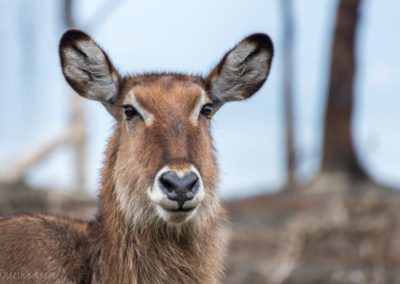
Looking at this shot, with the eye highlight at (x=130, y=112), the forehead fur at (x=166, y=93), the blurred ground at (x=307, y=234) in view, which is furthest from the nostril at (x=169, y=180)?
the blurred ground at (x=307, y=234)

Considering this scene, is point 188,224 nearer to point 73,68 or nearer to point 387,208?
point 73,68

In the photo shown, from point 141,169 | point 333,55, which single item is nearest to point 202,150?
point 141,169

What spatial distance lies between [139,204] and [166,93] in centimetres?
96

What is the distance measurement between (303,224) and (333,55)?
5674mm

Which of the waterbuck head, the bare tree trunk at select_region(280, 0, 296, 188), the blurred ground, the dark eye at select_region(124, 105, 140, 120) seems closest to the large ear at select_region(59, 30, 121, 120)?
the waterbuck head

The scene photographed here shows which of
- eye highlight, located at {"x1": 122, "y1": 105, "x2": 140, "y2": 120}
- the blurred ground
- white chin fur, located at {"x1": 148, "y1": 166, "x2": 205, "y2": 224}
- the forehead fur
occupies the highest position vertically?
the forehead fur

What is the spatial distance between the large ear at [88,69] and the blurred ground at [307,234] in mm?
4307

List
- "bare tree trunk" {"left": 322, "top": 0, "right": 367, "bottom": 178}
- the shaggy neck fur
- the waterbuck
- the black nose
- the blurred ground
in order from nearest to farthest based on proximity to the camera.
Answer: the black nose
the waterbuck
the shaggy neck fur
the blurred ground
"bare tree trunk" {"left": 322, "top": 0, "right": 367, "bottom": 178}

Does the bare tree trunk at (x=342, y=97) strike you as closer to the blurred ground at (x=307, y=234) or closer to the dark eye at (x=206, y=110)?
the blurred ground at (x=307, y=234)

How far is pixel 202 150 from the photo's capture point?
5.17m

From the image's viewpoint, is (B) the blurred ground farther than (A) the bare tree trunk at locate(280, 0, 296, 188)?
No

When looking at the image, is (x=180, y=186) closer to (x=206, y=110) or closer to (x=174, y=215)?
(x=174, y=215)

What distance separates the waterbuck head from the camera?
4.65m

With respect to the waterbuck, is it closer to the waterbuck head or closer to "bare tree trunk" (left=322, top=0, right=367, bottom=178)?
the waterbuck head
